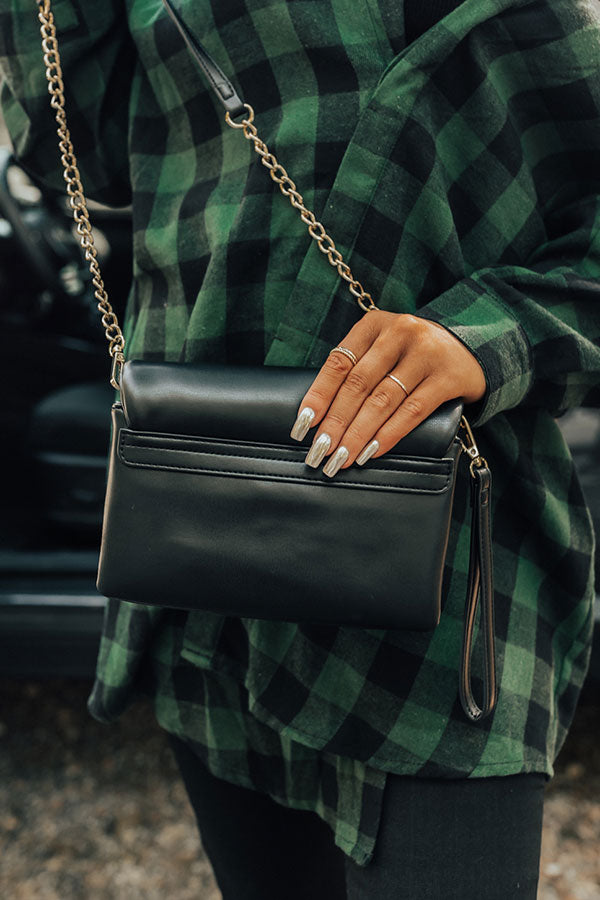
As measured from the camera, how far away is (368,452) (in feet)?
2.03

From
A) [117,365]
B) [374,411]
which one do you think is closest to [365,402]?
[374,411]

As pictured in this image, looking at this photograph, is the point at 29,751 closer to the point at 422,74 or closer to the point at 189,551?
the point at 189,551

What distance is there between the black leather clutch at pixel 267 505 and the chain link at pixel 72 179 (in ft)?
0.40

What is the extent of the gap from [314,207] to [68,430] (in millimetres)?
1481

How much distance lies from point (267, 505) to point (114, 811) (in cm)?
134

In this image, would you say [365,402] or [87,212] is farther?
[87,212]

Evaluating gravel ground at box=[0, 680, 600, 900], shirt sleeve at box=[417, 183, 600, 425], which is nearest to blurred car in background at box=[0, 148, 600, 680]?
gravel ground at box=[0, 680, 600, 900]

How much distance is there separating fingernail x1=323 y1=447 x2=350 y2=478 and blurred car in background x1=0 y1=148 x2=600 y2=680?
1041 mm

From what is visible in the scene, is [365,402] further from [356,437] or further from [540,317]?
[540,317]

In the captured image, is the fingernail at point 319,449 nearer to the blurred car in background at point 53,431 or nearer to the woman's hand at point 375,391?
the woman's hand at point 375,391

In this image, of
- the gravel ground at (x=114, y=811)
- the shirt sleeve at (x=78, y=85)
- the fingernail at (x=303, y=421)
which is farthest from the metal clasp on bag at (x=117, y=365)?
the gravel ground at (x=114, y=811)

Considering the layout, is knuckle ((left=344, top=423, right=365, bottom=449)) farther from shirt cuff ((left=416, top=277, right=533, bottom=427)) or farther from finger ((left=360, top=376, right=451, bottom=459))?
shirt cuff ((left=416, top=277, right=533, bottom=427))

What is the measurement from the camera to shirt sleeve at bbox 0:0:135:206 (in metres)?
0.83

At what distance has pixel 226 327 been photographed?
29.7 inches
